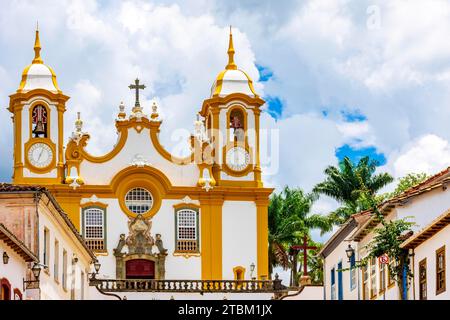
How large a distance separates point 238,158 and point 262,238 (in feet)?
16.4

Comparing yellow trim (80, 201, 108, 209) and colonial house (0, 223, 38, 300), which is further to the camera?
yellow trim (80, 201, 108, 209)

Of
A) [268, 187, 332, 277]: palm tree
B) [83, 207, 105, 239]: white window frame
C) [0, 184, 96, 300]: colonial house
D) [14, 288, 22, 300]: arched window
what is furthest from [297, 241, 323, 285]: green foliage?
[14, 288, 22, 300]: arched window

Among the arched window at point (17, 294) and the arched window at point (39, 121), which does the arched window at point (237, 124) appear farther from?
the arched window at point (17, 294)

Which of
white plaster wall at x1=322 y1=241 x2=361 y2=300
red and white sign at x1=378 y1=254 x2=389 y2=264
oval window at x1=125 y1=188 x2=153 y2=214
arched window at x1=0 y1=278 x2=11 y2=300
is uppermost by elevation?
oval window at x1=125 y1=188 x2=153 y2=214

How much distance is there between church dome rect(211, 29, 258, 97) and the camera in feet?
281

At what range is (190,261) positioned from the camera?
81625mm

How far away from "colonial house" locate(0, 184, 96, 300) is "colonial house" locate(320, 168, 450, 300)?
9.81 metres

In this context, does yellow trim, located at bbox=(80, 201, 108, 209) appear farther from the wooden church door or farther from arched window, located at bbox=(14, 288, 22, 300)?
arched window, located at bbox=(14, 288, 22, 300)

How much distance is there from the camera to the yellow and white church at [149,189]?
267ft

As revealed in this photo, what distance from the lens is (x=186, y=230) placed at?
82.4 metres

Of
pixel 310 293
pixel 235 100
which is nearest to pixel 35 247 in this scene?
pixel 310 293

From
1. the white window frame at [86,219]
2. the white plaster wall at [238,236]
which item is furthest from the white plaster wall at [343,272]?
the white window frame at [86,219]

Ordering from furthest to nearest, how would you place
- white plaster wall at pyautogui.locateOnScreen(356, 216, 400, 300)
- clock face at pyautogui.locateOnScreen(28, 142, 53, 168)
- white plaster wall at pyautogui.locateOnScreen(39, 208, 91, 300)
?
clock face at pyautogui.locateOnScreen(28, 142, 53, 168)
white plaster wall at pyautogui.locateOnScreen(39, 208, 91, 300)
white plaster wall at pyautogui.locateOnScreen(356, 216, 400, 300)

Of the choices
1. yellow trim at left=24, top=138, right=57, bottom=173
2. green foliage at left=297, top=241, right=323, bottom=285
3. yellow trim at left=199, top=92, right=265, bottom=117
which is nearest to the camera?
yellow trim at left=24, top=138, right=57, bottom=173
